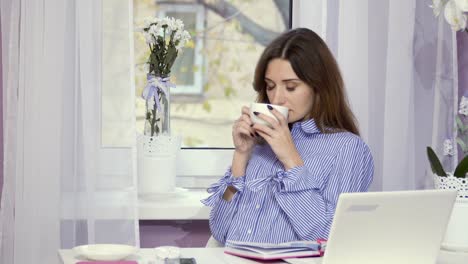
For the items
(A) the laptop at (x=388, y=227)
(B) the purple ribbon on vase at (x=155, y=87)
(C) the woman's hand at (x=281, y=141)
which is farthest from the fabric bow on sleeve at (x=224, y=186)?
(A) the laptop at (x=388, y=227)

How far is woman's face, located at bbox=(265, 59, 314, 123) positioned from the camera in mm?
2521

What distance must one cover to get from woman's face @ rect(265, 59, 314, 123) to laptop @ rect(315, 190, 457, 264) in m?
0.72

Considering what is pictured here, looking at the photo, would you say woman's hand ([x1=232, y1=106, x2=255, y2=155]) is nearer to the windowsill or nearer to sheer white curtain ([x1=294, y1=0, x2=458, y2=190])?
the windowsill

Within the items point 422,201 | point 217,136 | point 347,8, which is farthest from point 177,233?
point 422,201

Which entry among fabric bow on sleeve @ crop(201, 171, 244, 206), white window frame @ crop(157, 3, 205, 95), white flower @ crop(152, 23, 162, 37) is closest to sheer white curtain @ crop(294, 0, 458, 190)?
white window frame @ crop(157, 3, 205, 95)

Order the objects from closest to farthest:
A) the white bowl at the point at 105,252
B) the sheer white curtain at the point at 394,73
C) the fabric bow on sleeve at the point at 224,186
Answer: the white bowl at the point at 105,252 → the fabric bow on sleeve at the point at 224,186 → the sheer white curtain at the point at 394,73

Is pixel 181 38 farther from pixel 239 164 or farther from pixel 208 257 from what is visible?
pixel 208 257

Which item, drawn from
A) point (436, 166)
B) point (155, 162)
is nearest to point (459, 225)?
point (436, 166)

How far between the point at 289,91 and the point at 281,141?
7.6 inches

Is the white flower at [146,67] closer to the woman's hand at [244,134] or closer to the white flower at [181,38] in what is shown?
Result: the white flower at [181,38]

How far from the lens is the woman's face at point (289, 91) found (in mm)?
2521

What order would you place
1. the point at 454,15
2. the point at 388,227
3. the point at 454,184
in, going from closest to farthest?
the point at 388,227 < the point at 454,184 < the point at 454,15

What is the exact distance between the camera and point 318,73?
257 cm

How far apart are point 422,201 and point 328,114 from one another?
765 millimetres
